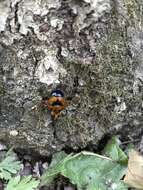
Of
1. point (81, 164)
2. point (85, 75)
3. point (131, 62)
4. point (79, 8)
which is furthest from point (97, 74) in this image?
point (81, 164)

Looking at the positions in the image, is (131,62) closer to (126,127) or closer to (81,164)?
(126,127)

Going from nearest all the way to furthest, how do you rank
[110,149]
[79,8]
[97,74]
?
[79,8]
[97,74]
[110,149]

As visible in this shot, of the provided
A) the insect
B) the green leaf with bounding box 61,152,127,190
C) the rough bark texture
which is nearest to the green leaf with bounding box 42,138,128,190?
the green leaf with bounding box 61,152,127,190

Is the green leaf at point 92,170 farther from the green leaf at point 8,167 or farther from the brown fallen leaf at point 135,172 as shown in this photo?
the green leaf at point 8,167

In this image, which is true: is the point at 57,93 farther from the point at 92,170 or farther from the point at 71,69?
the point at 92,170

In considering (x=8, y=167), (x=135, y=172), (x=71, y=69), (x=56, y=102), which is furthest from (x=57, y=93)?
(x=135, y=172)
